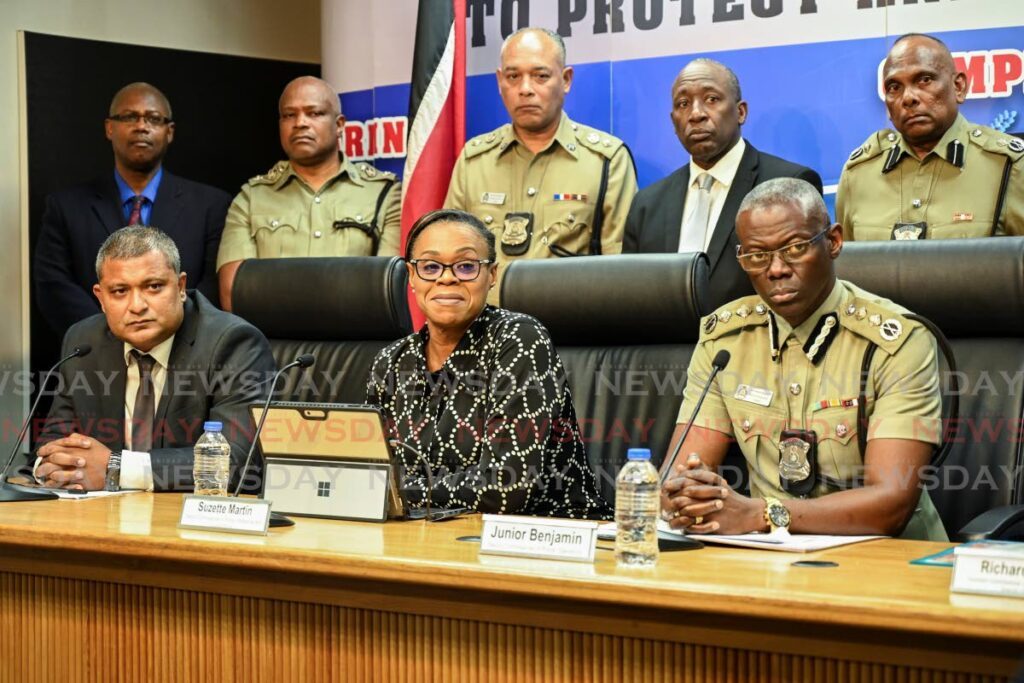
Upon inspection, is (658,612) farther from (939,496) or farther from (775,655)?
(939,496)

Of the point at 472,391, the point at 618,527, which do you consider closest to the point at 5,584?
the point at 472,391

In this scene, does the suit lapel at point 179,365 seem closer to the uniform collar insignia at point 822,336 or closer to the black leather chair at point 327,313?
the black leather chair at point 327,313

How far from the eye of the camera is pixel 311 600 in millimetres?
2076

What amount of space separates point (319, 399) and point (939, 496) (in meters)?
1.73

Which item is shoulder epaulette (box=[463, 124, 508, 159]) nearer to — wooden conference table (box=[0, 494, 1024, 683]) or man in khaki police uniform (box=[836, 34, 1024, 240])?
man in khaki police uniform (box=[836, 34, 1024, 240])

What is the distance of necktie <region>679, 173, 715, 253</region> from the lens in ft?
13.1

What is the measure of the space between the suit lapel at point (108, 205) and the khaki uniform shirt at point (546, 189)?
1255 mm

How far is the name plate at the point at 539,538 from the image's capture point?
1891mm

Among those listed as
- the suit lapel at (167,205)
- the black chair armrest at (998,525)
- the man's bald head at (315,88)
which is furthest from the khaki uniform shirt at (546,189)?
the black chair armrest at (998,525)

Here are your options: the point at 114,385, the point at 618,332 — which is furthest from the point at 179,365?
the point at 618,332

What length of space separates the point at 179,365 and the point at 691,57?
258cm

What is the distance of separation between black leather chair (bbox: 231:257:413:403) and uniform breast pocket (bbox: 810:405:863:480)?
4.40 ft

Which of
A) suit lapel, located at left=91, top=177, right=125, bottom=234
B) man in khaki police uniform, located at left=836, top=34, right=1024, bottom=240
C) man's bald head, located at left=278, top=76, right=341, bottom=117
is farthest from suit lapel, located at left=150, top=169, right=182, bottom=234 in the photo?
man in khaki police uniform, located at left=836, top=34, right=1024, bottom=240

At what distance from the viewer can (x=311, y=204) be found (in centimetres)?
469
